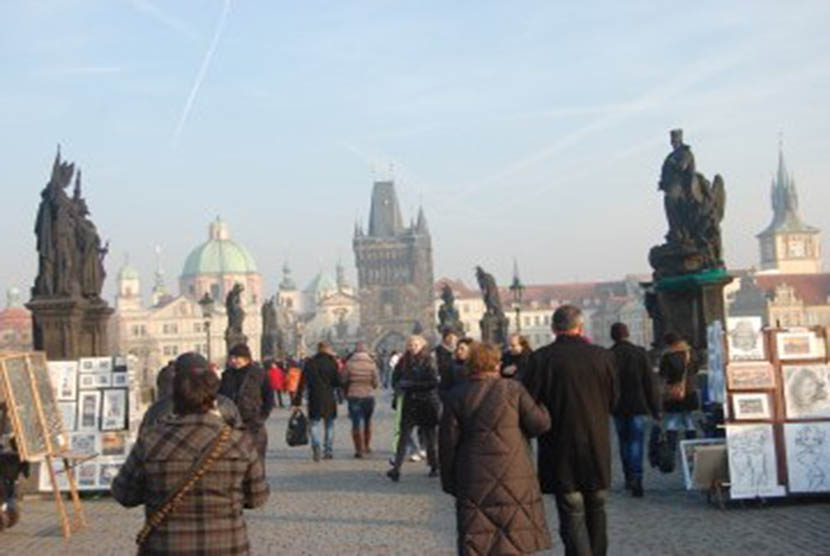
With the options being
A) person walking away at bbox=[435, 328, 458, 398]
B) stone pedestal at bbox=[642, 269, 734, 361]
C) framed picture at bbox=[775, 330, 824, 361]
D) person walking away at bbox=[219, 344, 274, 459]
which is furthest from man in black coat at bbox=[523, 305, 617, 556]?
stone pedestal at bbox=[642, 269, 734, 361]

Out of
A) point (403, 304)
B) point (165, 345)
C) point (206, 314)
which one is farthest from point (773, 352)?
point (165, 345)

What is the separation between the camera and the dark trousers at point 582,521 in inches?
268

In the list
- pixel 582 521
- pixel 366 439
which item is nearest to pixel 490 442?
pixel 582 521

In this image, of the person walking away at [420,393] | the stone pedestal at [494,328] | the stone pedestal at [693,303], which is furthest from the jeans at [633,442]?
the stone pedestal at [494,328]

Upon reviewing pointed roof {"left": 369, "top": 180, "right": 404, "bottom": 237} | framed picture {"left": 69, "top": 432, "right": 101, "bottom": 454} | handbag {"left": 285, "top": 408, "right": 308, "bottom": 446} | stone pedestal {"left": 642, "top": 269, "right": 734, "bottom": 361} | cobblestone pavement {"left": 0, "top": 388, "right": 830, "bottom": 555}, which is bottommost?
cobblestone pavement {"left": 0, "top": 388, "right": 830, "bottom": 555}

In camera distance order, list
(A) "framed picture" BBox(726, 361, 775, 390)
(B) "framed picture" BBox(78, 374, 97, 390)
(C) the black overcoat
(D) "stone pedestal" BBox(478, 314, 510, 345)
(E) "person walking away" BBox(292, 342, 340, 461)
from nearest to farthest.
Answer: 1. (C) the black overcoat
2. (A) "framed picture" BBox(726, 361, 775, 390)
3. (B) "framed picture" BBox(78, 374, 97, 390)
4. (E) "person walking away" BBox(292, 342, 340, 461)
5. (D) "stone pedestal" BBox(478, 314, 510, 345)

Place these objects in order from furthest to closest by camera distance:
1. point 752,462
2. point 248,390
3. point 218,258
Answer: point 218,258
point 248,390
point 752,462

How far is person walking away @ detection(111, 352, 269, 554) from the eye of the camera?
4539 millimetres

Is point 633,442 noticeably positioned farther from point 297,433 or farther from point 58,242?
point 58,242

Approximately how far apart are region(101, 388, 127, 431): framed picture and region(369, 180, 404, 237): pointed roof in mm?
141806

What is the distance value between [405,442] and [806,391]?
4.33 meters

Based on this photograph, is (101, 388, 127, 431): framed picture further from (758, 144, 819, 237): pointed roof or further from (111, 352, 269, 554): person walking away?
(758, 144, 819, 237): pointed roof

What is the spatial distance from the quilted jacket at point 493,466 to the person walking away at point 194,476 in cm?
153

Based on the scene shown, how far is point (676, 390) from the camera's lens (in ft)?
38.2
